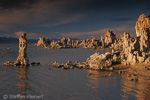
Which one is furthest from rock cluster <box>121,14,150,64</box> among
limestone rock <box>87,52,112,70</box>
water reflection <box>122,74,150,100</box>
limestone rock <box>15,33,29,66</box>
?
limestone rock <box>15,33,29,66</box>

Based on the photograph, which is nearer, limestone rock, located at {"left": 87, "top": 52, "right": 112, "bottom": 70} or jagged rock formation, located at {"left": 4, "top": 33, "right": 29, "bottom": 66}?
limestone rock, located at {"left": 87, "top": 52, "right": 112, "bottom": 70}

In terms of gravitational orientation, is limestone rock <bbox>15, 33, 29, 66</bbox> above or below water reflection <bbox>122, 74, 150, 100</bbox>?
above

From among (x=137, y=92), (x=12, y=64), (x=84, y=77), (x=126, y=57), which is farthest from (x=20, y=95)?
(x=126, y=57)

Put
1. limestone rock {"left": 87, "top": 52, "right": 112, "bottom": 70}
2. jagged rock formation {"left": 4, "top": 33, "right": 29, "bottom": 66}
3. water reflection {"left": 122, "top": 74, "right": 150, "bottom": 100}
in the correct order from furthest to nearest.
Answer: jagged rock formation {"left": 4, "top": 33, "right": 29, "bottom": 66} < limestone rock {"left": 87, "top": 52, "right": 112, "bottom": 70} < water reflection {"left": 122, "top": 74, "right": 150, "bottom": 100}

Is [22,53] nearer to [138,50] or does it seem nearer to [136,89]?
[136,89]

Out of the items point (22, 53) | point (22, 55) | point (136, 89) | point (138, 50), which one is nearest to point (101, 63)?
Result: point (138, 50)

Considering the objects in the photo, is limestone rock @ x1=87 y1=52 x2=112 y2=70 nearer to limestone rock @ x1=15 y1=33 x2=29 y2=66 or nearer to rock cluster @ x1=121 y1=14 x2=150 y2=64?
rock cluster @ x1=121 y1=14 x2=150 y2=64

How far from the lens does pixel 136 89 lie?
109 ft

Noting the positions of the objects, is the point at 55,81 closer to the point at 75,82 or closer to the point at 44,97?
the point at 75,82

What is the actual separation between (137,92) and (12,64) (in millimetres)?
50329

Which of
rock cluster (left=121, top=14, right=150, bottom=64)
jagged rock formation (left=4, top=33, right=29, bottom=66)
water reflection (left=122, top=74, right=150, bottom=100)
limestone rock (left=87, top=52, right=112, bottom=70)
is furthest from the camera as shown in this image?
jagged rock formation (left=4, top=33, right=29, bottom=66)

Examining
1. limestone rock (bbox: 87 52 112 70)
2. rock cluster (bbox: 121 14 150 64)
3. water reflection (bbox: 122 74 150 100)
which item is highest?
rock cluster (bbox: 121 14 150 64)

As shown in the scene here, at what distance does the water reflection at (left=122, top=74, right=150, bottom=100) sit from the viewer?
96.4 ft

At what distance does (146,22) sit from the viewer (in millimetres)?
87812
